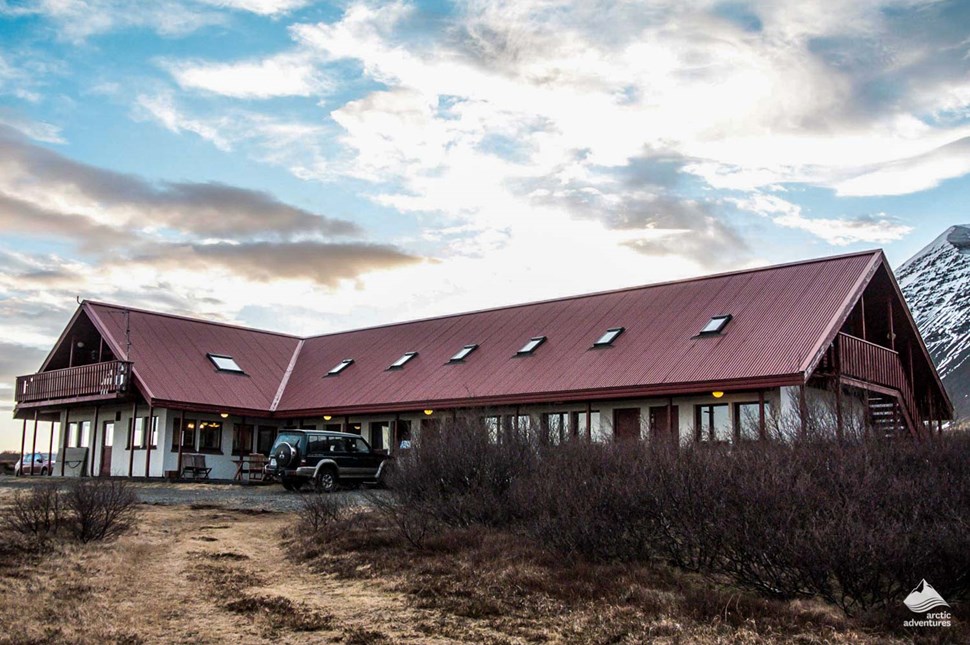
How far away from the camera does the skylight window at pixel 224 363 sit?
3594 centimetres

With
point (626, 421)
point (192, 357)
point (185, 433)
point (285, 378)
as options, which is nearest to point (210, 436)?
point (185, 433)

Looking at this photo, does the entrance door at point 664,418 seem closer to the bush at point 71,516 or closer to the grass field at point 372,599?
the grass field at point 372,599

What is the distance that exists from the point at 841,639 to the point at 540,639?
10.2 feet

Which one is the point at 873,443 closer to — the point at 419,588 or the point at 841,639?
the point at 841,639

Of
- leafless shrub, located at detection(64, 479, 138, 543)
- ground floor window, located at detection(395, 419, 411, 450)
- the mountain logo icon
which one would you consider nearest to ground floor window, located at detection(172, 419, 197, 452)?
ground floor window, located at detection(395, 419, 411, 450)

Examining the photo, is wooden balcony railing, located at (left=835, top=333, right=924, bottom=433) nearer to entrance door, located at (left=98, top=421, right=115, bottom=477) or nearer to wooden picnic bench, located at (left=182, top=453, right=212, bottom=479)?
wooden picnic bench, located at (left=182, top=453, right=212, bottom=479)

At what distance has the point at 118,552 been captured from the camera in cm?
1506

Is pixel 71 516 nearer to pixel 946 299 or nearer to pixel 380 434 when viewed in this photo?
pixel 380 434

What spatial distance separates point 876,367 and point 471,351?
1228 centimetres

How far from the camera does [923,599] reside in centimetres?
1074

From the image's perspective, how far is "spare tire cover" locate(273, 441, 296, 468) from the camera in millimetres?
25188

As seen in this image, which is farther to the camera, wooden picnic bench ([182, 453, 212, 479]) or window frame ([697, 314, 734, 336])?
wooden picnic bench ([182, 453, 212, 479])

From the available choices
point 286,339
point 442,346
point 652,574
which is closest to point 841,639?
point 652,574

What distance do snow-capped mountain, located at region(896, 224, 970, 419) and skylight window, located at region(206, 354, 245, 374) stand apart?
285 ft
